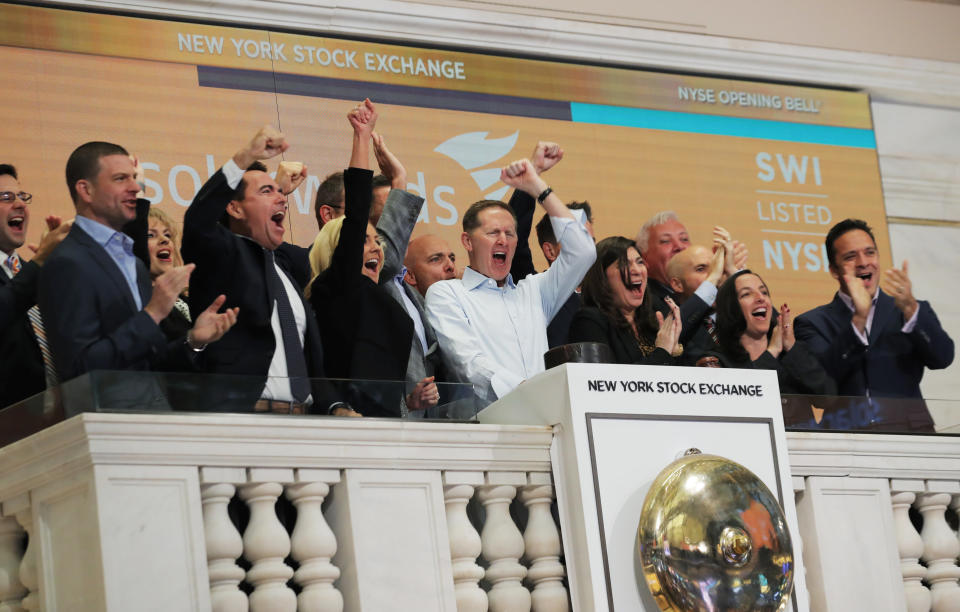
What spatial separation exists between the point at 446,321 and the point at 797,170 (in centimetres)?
385

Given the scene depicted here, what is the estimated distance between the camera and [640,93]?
6793 millimetres

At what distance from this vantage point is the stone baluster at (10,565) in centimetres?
225

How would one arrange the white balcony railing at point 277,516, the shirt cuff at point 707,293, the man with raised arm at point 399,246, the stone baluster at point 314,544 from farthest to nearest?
1. the shirt cuff at point 707,293
2. the man with raised arm at point 399,246
3. the stone baluster at point 314,544
4. the white balcony railing at point 277,516

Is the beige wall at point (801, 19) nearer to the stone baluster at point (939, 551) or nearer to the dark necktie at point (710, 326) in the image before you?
the dark necktie at point (710, 326)

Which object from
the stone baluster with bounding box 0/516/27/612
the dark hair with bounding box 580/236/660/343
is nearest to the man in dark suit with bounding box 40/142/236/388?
the stone baluster with bounding box 0/516/27/612

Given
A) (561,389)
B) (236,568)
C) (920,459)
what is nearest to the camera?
(236,568)

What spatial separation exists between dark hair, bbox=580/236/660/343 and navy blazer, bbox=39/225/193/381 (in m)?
1.82

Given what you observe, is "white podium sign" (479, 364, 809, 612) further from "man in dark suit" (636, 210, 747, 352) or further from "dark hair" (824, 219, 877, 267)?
"dark hair" (824, 219, 877, 267)

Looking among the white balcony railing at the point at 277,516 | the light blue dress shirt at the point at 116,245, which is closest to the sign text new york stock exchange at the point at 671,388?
the white balcony railing at the point at 277,516

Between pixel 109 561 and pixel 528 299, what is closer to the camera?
pixel 109 561

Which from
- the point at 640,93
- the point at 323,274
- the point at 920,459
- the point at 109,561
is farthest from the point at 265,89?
the point at 109,561

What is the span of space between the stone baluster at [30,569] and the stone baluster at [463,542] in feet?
2.24

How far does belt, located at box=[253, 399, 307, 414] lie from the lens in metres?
2.26

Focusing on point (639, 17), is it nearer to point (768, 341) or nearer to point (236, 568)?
point (768, 341)
